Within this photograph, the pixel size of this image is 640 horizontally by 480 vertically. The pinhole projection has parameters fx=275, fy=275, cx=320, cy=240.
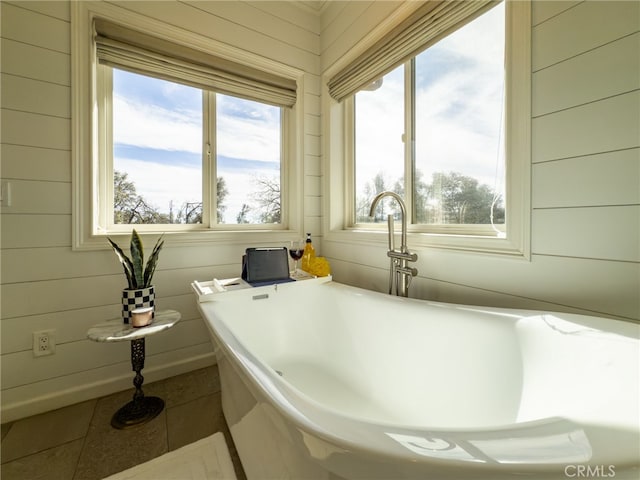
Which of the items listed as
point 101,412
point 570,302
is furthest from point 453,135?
point 101,412

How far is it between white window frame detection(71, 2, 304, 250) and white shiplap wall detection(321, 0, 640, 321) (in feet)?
5.01

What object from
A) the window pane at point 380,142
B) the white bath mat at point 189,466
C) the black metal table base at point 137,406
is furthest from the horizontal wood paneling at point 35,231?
the window pane at point 380,142

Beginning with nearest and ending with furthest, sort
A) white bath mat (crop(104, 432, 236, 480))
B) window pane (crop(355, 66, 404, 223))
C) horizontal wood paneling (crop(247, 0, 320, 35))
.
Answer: white bath mat (crop(104, 432, 236, 480)) < window pane (crop(355, 66, 404, 223)) < horizontal wood paneling (crop(247, 0, 320, 35))

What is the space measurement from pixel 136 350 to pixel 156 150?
3.90 feet

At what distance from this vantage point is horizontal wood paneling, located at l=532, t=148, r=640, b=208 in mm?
810

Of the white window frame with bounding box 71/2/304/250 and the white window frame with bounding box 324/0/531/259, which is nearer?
the white window frame with bounding box 324/0/531/259

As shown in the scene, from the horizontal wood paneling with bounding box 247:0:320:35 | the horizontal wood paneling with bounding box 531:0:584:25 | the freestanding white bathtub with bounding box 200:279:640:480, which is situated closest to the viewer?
the freestanding white bathtub with bounding box 200:279:640:480

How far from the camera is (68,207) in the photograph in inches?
55.2

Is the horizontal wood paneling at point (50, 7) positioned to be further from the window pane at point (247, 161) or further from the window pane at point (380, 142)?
the window pane at point (380, 142)

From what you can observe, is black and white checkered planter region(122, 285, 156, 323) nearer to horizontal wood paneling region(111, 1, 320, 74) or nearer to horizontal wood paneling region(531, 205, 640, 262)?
horizontal wood paneling region(111, 1, 320, 74)

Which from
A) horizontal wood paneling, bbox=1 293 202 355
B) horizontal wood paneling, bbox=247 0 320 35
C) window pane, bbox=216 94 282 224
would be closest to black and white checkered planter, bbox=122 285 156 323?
horizontal wood paneling, bbox=1 293 202 355

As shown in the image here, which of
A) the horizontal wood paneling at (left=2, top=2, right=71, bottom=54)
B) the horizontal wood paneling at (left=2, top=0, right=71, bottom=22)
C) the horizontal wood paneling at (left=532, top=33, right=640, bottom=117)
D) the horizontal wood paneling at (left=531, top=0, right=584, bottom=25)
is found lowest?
the horizontal wood paneling at (left=532, top=33, right=640, bottom=117)

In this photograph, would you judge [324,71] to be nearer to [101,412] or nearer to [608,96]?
[608,96]

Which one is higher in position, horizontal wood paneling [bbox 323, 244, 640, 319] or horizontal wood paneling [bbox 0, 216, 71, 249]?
horizontal wood paneling [bbox 0, 216, 71, 249]
